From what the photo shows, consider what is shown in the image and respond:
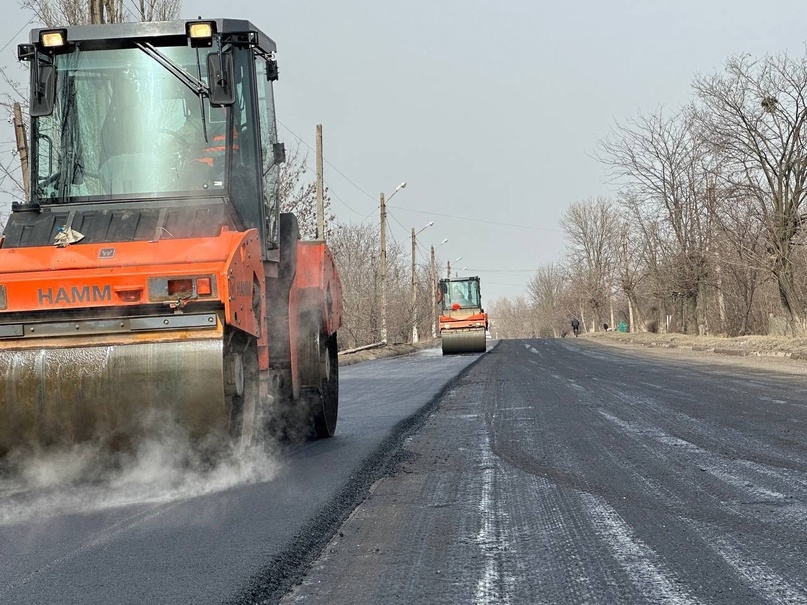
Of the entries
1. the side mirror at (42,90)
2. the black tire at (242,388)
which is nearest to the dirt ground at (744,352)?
the black tire at (242,388)

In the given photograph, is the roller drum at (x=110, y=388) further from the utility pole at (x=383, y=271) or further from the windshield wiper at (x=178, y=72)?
the utility pole at (x=383, y=271)

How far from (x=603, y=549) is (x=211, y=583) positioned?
1789 mm

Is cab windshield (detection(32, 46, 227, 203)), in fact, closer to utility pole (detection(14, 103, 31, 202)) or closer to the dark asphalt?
the dark asphalt

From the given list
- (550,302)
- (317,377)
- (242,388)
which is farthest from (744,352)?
(550,302)

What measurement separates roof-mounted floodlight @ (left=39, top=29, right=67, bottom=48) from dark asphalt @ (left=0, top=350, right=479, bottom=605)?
122 inches

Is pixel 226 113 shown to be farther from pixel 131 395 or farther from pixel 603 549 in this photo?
pixel 603 549

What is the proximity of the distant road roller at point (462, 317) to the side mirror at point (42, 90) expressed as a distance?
26.7 meters

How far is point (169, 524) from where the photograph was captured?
462 centimetres

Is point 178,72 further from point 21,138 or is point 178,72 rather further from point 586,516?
point 21,138

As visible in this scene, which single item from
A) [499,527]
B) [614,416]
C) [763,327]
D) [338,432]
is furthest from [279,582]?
[763,327]

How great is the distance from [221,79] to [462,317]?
27061 millimetres

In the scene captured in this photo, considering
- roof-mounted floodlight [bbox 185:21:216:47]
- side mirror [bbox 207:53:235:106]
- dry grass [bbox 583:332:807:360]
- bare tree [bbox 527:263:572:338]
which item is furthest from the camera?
bare tree [bbox 527:263:572:338]

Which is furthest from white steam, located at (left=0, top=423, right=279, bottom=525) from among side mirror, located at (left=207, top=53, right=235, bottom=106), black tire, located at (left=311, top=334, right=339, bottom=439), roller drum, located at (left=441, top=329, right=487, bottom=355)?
roller drum, located at (left=441, top=329, right=487, bottom=355)

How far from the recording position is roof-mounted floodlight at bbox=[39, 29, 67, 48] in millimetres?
6246
